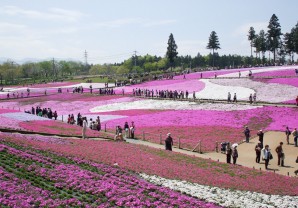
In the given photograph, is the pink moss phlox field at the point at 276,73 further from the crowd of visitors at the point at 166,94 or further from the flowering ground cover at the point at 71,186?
the flowering ground cover at the point at 71,186

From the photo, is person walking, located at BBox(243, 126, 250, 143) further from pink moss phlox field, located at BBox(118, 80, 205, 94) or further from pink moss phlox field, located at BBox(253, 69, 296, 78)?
pink moss phlox field, located at BBox(253, 69, 296, 78)

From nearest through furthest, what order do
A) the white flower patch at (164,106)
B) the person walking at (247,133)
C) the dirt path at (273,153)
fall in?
the dirt path at (273,153), the person walking at (247,133), the white flower patch at (164,106)

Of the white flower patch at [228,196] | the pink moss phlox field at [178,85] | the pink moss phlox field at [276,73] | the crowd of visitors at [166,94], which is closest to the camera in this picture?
the white flower patch at [228,196]

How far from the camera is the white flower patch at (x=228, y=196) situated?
1866cm

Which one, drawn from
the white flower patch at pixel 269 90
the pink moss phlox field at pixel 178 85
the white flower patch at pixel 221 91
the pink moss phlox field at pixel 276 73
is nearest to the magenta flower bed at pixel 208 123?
the white flower patch at pixel 269 90

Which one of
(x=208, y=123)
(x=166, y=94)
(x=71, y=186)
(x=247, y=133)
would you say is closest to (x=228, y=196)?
A: (x=71, y=186)

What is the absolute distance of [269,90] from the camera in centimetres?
6150

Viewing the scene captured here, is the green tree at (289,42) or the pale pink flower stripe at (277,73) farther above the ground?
the green tree at (289,42)

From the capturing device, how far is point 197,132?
40.2 metres

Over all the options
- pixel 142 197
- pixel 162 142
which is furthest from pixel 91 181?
pixel 162 142

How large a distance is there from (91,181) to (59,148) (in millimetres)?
7702

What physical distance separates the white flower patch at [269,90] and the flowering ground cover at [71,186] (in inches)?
1583

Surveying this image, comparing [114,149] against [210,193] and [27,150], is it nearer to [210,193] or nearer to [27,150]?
[27,150]

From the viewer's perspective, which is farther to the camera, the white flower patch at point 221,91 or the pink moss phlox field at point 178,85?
the pink moss phlox field at point 178,85
